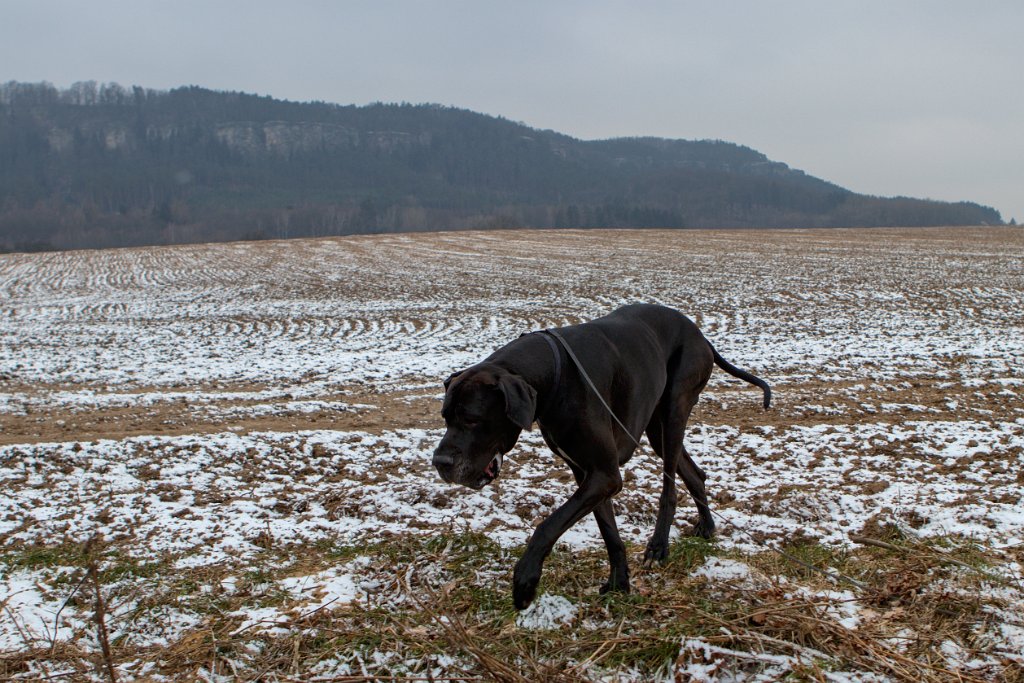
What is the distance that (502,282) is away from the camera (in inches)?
1105

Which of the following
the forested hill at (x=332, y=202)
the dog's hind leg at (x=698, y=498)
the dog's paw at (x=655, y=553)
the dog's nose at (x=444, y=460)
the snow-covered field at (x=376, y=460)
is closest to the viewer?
the dog's nose at (x=444, y=460)

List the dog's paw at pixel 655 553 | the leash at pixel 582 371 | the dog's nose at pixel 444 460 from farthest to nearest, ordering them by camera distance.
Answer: the dog's paw at pixel 655 553 < the leash at pixel 582 371 < the dog's nose at pixel 444 460

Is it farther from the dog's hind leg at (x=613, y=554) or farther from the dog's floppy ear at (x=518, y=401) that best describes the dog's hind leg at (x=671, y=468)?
the dog's floppy ear at (x=518, y=401)

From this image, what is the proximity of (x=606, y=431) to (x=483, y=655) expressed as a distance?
1.31 metres

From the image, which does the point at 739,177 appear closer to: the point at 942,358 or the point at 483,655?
the point at 942,358

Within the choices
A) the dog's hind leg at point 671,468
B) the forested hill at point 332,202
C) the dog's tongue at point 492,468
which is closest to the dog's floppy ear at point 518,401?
the dog's tongue at point 492,468

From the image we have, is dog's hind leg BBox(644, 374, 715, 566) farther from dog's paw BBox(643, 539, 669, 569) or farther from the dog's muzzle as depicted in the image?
the dog's muzzle

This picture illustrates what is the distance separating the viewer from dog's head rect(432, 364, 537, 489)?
137 inches

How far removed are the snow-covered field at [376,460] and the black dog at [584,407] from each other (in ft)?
1.88

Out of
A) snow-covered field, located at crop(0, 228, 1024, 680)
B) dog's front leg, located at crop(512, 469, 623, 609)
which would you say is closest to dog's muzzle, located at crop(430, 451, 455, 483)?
dog's front leg, located at crop(512, 469, 623, 609)

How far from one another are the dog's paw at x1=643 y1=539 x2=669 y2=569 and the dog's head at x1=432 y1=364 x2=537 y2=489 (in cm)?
168

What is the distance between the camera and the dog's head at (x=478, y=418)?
347 centimetres

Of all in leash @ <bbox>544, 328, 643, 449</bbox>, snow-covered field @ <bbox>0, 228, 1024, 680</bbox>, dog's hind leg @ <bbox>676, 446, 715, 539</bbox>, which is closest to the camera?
leash @ <bbox>544, 328, 643, 449</bbox>

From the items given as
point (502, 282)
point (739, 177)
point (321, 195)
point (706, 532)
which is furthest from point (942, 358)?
point (321, 195)
